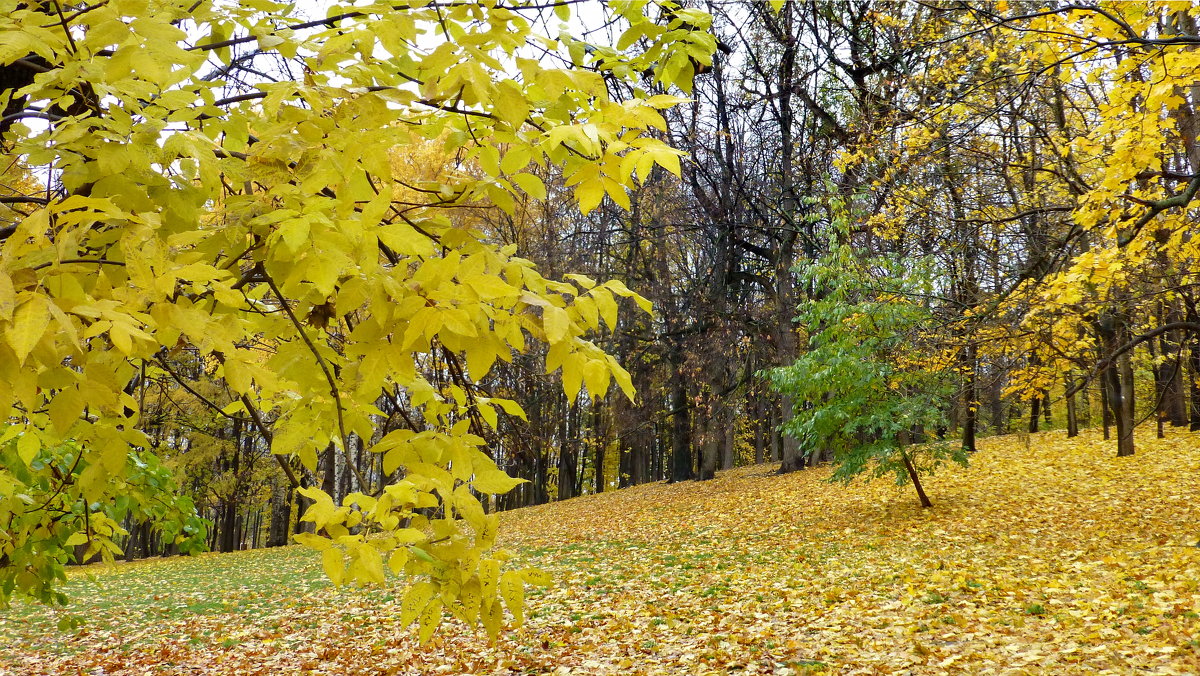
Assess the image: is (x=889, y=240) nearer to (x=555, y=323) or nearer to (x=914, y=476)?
(x=914, y=476)

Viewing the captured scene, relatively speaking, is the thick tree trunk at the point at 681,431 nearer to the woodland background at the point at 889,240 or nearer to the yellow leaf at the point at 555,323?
the woodland background at the point at 889,240

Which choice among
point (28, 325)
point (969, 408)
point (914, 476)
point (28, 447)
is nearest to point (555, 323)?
point (28, 325)

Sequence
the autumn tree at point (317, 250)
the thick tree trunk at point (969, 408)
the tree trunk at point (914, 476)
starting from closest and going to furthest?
the autumn tree at point (317, 250), the thick tree trunk at point (969, 408), the tree trunk at point (914, 476)

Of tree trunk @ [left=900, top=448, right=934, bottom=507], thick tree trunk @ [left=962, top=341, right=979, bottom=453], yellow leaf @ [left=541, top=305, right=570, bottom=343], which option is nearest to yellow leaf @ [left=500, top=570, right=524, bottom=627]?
yellow leaf @ [left=541, top=305, right=570, bottom=343]

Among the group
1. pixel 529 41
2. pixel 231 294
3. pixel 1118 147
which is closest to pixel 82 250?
pixel 231 294

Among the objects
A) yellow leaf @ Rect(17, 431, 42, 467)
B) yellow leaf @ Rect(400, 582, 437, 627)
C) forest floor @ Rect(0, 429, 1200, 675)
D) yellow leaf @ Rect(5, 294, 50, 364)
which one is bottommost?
forest floor @ Rect(0, 429, 1200, 675)

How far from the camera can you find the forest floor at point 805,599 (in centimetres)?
541

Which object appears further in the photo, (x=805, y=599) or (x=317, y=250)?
(x=805, y=599)

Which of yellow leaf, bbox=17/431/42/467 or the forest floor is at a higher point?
yellow leaf, bbox=17/431/42/467

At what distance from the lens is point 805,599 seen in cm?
734

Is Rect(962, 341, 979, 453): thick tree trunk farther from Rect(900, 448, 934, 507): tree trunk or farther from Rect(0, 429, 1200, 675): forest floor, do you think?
Rect(900, 448, 934, 507): tree trunk

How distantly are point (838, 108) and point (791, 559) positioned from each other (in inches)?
436

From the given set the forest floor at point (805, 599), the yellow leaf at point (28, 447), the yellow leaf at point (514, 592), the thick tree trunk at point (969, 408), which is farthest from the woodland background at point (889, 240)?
the forest floor at point (805, 599)

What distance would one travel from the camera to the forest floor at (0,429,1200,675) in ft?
17.8
